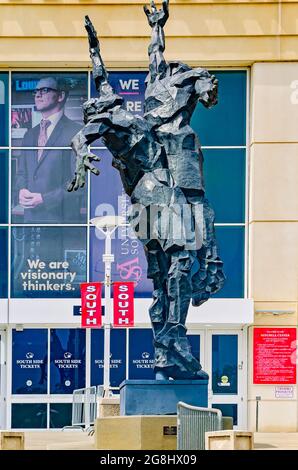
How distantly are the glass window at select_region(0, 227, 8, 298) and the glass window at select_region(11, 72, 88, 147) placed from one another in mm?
2160

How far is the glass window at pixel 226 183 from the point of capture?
119 ft

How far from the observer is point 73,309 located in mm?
35625

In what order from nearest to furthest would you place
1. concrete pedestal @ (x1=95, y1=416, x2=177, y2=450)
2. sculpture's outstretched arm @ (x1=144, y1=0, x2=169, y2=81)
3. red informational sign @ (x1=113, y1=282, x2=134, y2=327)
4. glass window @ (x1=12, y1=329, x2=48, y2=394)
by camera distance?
concrete pedestal @ (x1=95, y1=416, x2=177, y2=450), sculpture's outstretched arm @ (x1=144, y1=0, x2=169, y2=81), red informational sign @ (x1=113, y1=282, x2=134, y2=327), glass window @ (x1=12, y1=329, x2=48, y2=394)

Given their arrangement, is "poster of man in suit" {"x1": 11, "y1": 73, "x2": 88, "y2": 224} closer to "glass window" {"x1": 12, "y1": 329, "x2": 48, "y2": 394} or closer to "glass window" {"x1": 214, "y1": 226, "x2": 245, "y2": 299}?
"glass window" {"x1": 12, "y1": 329, "x2": 48, "y2": 394}

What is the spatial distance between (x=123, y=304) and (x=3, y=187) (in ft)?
17.5

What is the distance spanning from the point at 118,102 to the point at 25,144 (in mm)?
14464

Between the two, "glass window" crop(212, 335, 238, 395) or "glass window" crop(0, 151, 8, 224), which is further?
"glass window" crop(0, 151, 8, 224)

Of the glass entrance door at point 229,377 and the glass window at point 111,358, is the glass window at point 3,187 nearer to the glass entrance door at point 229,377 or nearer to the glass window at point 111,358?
the glass window at point 111,358

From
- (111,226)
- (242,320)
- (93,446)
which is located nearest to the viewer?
(93,446)

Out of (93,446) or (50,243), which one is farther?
(50,243)

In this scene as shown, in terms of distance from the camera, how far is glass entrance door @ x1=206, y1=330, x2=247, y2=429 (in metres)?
35.7

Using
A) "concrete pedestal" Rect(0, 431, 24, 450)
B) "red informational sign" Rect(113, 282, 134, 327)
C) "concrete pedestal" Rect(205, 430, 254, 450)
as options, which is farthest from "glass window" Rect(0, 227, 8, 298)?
"concrete pedestal" Rect(205, 430, 254, 450)
